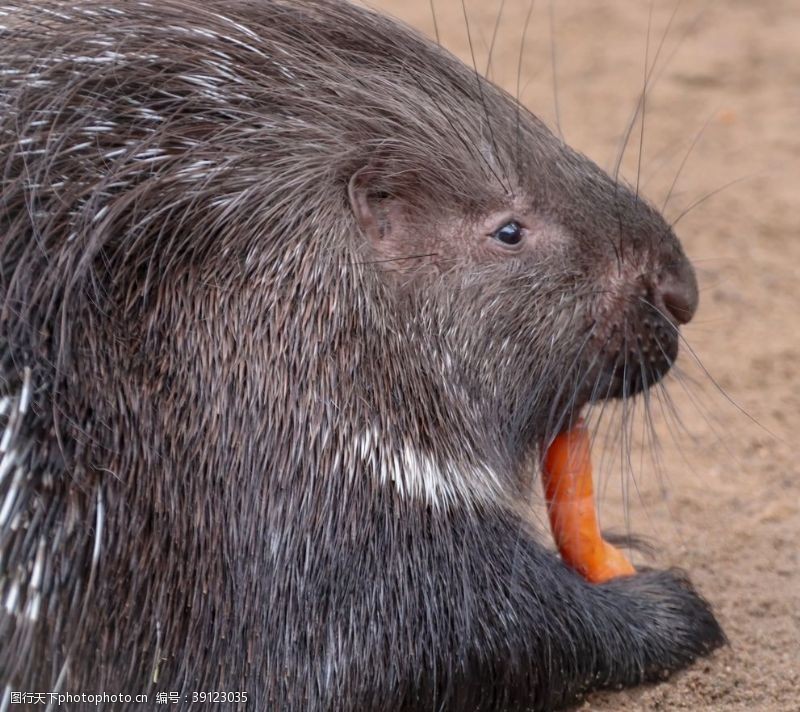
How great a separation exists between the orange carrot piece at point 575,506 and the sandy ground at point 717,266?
231mm

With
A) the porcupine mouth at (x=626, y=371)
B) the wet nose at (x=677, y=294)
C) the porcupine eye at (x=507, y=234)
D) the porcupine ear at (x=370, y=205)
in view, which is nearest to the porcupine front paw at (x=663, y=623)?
the porcupine mouth at (x=626, y=371)

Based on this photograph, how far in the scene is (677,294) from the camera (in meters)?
2.45

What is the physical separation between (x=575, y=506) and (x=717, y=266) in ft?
6.52

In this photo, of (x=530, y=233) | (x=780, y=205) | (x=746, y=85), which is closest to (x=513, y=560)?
(x=530, y=233)

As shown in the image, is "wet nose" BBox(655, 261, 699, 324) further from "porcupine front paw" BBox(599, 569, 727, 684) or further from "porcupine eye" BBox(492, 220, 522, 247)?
"porcupine front paw" BBox(599, 569, 727, 684)

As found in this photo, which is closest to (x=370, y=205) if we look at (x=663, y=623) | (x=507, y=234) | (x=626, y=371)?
(x=507, y=234)

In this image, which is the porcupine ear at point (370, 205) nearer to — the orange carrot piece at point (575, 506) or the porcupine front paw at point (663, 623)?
the orange carrot piece at point (575, 506)

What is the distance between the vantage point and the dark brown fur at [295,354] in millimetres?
1982

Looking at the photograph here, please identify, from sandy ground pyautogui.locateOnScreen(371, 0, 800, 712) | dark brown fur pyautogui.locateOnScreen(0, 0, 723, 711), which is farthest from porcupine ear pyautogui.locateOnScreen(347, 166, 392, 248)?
sandy ground pyautogui.locateOnScreen(371, 0, 800, 712)

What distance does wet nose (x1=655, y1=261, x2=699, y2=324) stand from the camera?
244 centimetres

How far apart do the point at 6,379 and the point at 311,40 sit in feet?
2.64

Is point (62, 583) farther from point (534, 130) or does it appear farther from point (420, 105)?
point (534, 130)

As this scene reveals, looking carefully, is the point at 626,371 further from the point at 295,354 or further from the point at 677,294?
the point at 295,354

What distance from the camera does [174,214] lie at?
209cm
